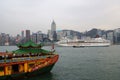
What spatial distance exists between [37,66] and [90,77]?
7799mm

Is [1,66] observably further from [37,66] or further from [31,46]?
[31,46]

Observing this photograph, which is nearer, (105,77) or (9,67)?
(9,67)

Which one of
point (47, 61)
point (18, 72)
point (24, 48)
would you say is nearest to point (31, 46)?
point (24, 48)

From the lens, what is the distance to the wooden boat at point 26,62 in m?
29.2

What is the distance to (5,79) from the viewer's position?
29078 millimetres

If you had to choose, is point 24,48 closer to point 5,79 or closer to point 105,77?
point 5,79

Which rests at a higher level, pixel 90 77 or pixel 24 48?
pixel 24 48

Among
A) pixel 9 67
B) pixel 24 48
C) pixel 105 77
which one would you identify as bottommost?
pixel 105 77

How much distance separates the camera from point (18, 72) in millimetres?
30500

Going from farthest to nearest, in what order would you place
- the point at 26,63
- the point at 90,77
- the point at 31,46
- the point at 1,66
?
the point at 31,46 → the point at 90,77 → the point at 26,63 → the point at 1,66

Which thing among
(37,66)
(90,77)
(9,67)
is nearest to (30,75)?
(37,66)

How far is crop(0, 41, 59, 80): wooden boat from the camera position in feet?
96.0

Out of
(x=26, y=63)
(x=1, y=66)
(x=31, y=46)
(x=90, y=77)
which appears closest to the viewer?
(x=1, y=66)

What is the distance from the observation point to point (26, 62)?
103 feet
